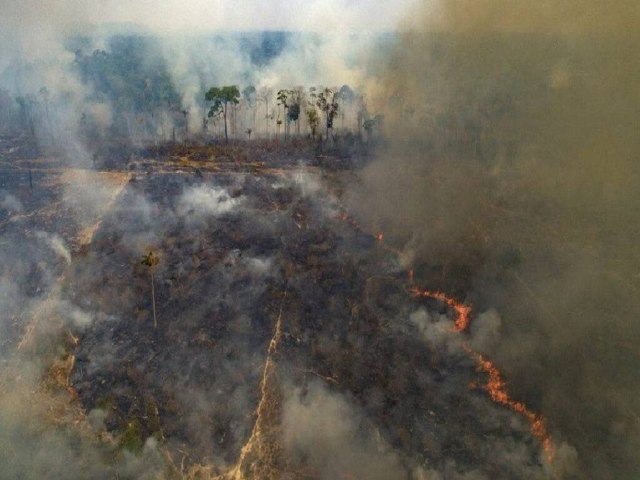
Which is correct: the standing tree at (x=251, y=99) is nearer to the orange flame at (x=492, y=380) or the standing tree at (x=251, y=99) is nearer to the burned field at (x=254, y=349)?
the burned field at (x=254, y=349)

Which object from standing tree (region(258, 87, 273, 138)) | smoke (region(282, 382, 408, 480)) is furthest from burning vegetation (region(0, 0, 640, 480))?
standing tree (region(258, 87, 273, 138))

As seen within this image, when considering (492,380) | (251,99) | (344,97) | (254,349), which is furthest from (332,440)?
(251,99)

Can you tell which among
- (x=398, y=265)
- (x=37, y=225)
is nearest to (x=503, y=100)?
(x=398, y=265)

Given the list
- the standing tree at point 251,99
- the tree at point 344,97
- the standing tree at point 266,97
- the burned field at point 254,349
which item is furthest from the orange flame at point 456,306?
the standing tree at point 251,99

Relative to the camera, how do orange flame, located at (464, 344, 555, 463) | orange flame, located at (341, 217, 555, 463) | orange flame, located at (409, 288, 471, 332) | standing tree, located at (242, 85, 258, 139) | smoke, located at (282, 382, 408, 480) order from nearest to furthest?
smoke, located at (282, 382, 408, 480) → orange flame, located at (464, 344, 555, 463) → orange flame, located at (341, 217, 555, 463) → orange flame, located at (409, 288, 471, 332) → standing tree, located at (242, 85, 258, 139)

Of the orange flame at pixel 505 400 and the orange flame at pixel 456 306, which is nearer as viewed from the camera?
the orange flame at pixel 505 400

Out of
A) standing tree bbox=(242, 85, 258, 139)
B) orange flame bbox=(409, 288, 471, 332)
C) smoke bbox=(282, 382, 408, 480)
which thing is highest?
standing tree bbox=(242, 85, 258, 139)

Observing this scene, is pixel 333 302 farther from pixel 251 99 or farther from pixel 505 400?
pixel 251 99

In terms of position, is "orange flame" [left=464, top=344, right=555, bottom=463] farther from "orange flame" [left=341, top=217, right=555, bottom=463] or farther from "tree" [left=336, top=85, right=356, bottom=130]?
"tree" [left=336, top=85, right=356, bottom=130]

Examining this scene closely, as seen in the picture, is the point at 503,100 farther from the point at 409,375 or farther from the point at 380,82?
the point at 409,375
